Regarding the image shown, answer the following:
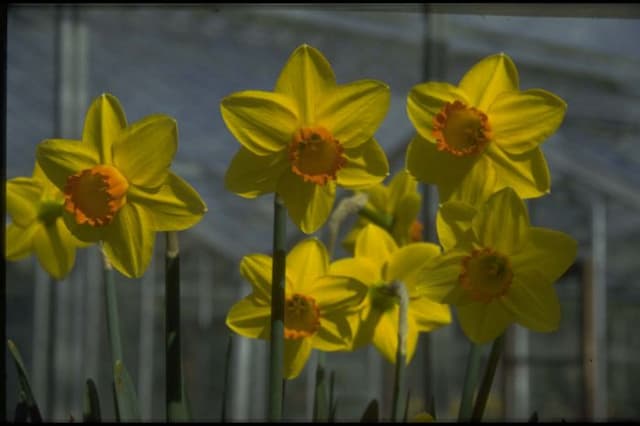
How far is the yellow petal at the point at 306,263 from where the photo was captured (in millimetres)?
780

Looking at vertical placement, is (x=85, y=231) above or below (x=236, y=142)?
below

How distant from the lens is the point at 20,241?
798mm

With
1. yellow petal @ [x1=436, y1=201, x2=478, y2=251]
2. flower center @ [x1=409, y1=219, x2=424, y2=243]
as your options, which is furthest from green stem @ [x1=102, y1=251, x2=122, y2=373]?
flower center @ [x1=409, y1=219, x2=424, y2=243]

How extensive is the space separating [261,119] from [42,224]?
0.23 metres

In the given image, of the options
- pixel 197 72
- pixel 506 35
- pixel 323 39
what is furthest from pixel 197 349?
pixel 506 35

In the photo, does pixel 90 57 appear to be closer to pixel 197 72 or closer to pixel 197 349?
pixel 197 72

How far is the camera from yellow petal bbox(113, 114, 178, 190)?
2.14ft

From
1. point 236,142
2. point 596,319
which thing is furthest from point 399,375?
point 596,319

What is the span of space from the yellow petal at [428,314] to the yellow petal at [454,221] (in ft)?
0.47

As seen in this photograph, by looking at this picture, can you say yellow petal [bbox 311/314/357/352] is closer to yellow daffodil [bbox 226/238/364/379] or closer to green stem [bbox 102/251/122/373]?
yellow daffodil [bbox 226/238/364/379]

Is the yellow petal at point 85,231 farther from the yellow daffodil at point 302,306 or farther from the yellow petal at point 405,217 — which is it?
the yellow petal at point 405,217

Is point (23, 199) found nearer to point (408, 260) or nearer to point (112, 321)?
point (112, 321)

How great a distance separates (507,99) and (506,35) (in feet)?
18.3

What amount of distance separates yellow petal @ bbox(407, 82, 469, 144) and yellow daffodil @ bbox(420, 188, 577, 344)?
57mm
